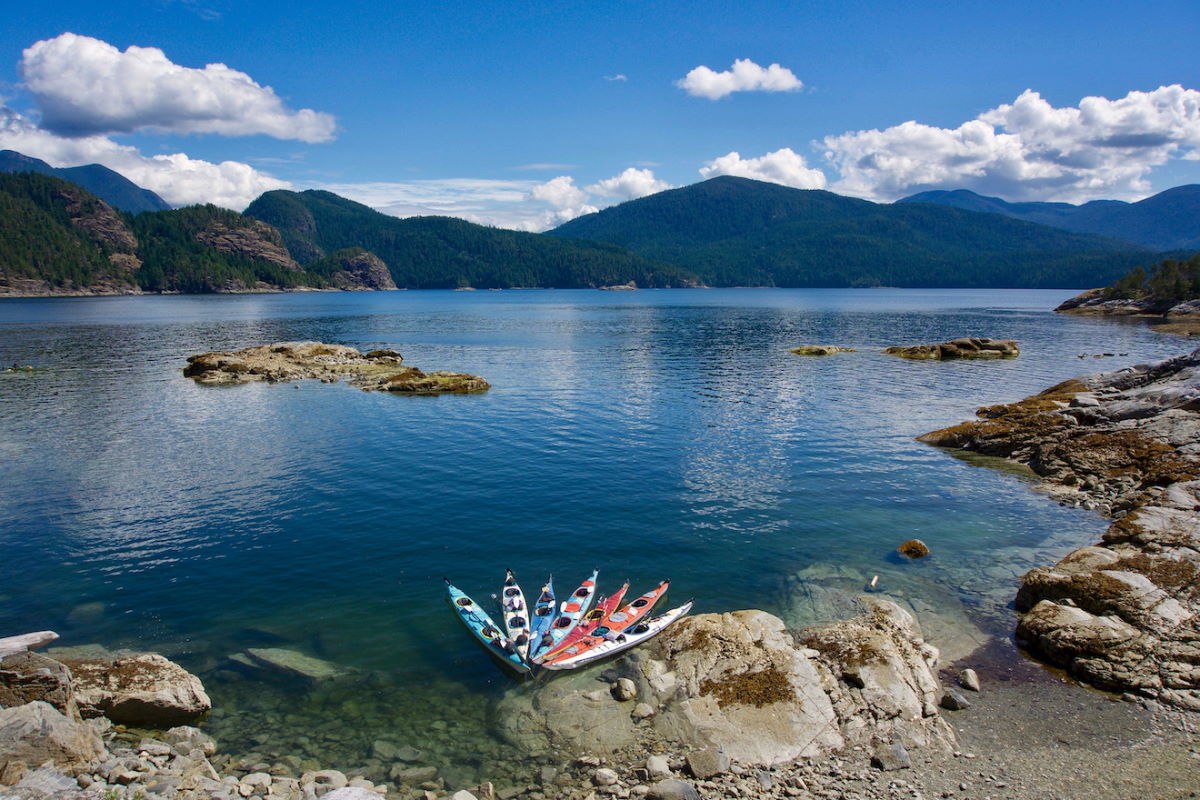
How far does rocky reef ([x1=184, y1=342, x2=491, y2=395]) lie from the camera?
64.9m

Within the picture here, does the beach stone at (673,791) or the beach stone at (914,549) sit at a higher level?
the beach stone at (914,549)

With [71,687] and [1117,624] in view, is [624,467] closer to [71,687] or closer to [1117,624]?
[1117,624]

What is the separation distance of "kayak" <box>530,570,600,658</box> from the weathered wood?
14.8 metres

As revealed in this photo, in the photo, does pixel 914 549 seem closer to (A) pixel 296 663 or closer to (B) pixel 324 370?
(A) pixel 296 663

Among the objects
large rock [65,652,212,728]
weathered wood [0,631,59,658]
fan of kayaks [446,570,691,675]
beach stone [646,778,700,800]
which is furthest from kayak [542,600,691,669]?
weathered wood [0,631,59,658]

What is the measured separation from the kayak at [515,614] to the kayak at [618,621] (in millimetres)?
1071

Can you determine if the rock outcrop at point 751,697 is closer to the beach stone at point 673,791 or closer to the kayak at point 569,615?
the kayak at point 569,615

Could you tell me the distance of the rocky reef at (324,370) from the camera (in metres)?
64.9

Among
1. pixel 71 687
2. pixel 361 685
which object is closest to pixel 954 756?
pixel 361 685

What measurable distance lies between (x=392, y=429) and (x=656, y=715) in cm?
3619

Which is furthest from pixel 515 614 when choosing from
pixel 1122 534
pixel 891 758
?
pixel 1122 534

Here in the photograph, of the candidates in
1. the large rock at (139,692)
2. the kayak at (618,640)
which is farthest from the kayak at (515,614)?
the large rock at (139,692)

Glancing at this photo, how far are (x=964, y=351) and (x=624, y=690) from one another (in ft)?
300

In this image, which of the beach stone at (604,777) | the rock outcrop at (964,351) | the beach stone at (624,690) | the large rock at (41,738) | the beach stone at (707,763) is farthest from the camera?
the rock outcrop at (964,351)
